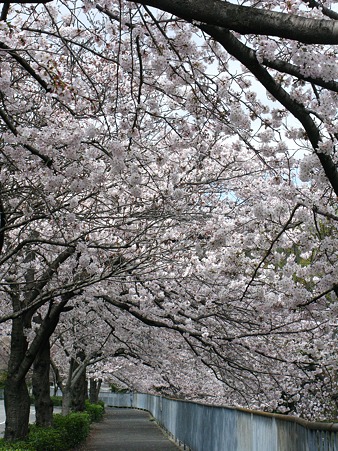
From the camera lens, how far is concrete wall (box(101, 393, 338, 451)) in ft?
20.2

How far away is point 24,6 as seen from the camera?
7.82 meters

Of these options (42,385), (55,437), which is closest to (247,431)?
(55,437)

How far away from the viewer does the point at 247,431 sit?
32.4 feet

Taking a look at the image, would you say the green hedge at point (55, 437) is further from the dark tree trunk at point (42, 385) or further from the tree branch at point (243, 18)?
the tree branch at point (243, 18)

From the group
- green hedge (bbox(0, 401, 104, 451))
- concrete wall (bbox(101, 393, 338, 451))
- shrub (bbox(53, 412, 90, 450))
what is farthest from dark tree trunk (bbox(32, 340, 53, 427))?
concrete wall (bbox(101, 393, 338, 451))

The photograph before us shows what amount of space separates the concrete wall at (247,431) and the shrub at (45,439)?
3307mm

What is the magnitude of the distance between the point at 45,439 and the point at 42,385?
6.26 ft

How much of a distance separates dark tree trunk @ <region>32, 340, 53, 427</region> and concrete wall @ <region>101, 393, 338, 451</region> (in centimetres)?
373

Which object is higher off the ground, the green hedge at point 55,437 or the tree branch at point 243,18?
the tree branch at point 243,18

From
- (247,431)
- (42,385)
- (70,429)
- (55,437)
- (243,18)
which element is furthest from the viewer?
(70,429)

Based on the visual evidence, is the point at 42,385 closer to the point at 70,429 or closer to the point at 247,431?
the point at 70,429

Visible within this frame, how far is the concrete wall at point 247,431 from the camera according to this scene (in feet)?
20.2

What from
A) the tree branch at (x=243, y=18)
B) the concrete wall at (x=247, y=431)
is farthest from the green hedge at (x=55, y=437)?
the tree branch at (x=243, y=18)

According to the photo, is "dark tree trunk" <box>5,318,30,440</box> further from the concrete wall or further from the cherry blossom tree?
the concrete wall
